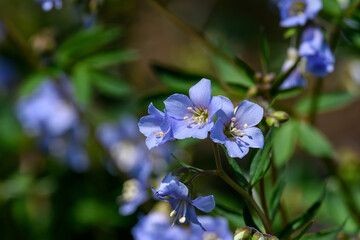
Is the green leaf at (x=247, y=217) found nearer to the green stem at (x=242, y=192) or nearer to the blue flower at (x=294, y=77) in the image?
the green stem at (x=242, y=192)

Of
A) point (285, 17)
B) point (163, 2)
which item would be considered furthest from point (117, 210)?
point (285, 17)

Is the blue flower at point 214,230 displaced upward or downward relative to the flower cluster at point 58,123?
upward

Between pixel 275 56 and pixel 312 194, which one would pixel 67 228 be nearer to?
pixel 312 194

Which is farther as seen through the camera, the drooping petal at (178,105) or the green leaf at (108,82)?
the green leaf at (108,82)

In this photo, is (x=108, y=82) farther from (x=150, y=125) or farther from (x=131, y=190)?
(x=150, y=125)

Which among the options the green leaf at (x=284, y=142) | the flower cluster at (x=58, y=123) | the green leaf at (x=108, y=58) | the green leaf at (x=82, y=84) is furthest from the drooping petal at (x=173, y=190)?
the flower cluster at (x=58, y=123)

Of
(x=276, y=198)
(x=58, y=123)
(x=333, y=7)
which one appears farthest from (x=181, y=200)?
(x=58, y=123)

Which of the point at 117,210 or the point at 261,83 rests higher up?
the point at 261,83
